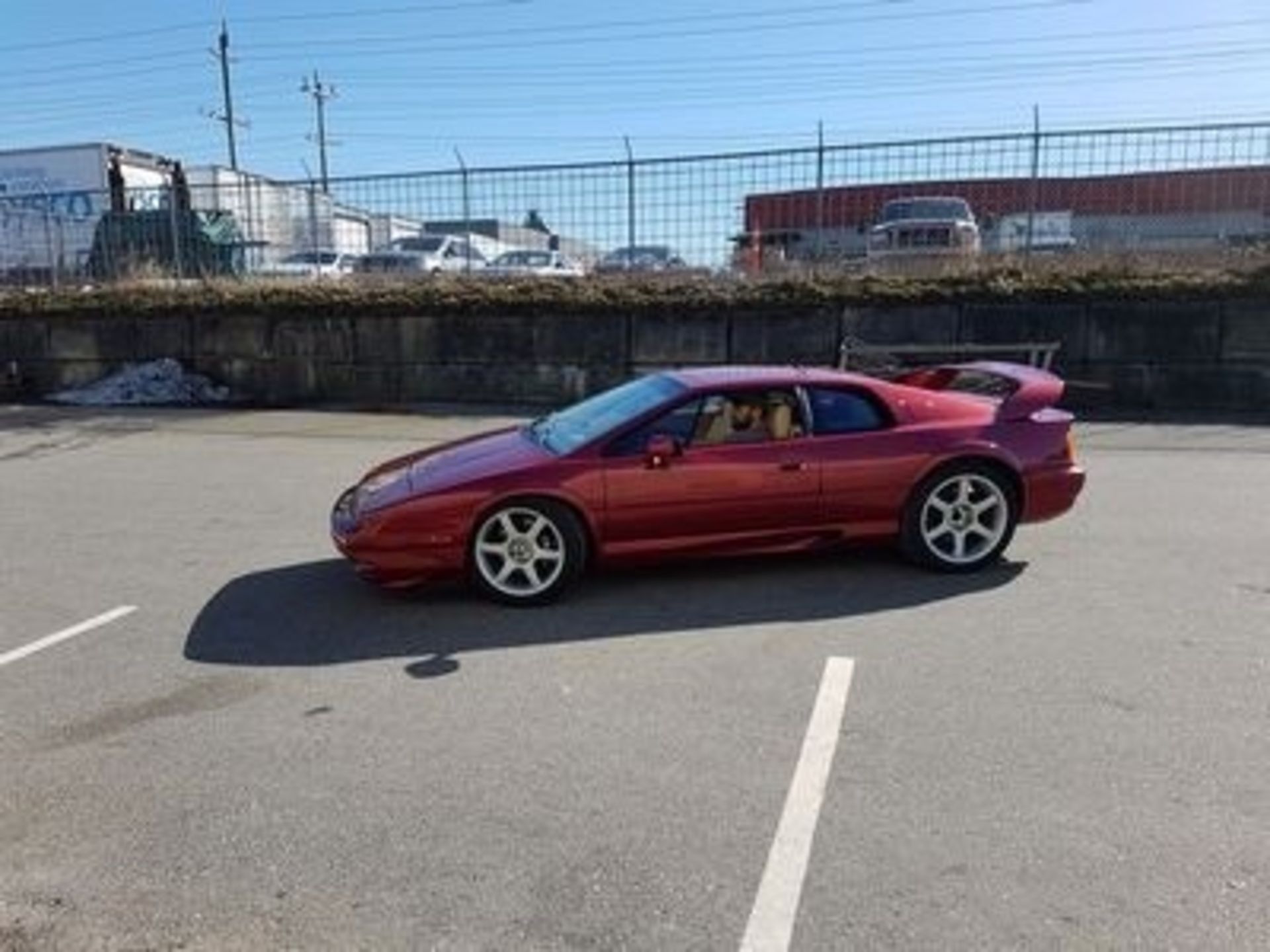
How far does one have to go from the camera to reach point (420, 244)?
18750mm

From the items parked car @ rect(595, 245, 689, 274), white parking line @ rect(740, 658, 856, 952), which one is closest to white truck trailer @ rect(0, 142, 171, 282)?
parked car @ rect(595, 245, 689, 274)

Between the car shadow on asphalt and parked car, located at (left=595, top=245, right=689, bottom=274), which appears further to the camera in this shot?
parked car, located at (left=595, top=245, right=689, bottom=274)

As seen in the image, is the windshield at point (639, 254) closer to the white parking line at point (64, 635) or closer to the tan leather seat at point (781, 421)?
the tan leather seat at point (781, 421)

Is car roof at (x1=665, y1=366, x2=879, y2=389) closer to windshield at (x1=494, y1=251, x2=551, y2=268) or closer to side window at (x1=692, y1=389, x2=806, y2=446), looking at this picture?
side window at (x1=692, y1=389, x2=806, y2=446)

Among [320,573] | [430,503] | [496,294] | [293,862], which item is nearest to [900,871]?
[293,862]

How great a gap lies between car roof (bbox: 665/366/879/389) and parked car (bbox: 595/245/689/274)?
9147 millimetres

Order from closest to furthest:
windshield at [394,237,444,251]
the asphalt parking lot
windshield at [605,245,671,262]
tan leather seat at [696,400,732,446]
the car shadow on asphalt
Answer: the asphalt parking lot, the car shadow on asphalt, tan leather seat at [696,400,732,446], windshield at [605,245,671,262], windshield at [394,237,444,251]

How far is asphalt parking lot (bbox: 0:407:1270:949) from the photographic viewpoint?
334 centimetres

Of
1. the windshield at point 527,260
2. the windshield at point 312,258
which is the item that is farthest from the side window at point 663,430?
the windshield at point 312,258

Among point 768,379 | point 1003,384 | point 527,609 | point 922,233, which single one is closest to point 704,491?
point 768,379

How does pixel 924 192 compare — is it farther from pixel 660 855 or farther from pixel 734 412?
pixel 660 855

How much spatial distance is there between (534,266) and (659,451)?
11149 mm

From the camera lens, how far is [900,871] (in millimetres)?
3498

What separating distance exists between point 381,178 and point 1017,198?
8.69 m
